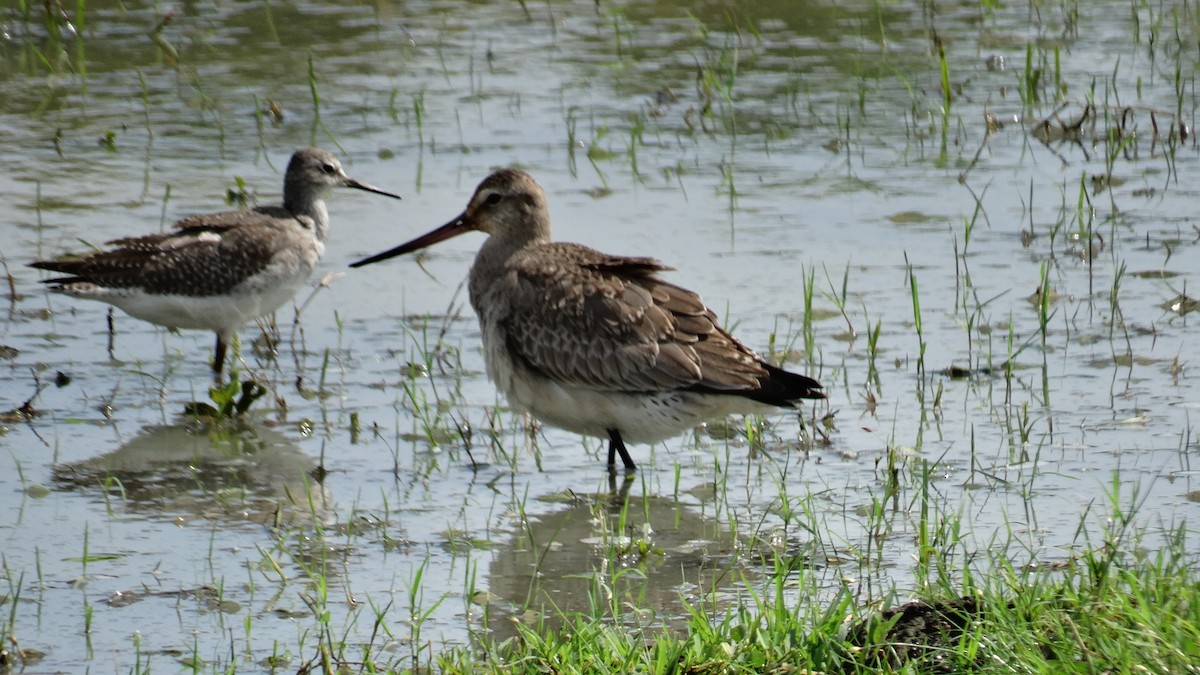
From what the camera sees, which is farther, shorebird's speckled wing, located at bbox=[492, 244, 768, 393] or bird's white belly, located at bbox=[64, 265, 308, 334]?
bird's white belly, located at bbox=[64, 265, 308, 334]

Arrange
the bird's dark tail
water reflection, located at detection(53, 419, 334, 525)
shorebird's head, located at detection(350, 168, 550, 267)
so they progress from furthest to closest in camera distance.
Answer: shorebird's head, located at detection(350, 168, 550, 267)
the bird's dark tail
water reflection, located at detection(53, 419, 334, 525)

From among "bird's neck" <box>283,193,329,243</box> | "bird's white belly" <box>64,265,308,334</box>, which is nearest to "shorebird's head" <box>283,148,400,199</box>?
"bird's neck" <box>283,193,329,243</box>

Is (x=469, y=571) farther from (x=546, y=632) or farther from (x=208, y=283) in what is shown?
(x=208, y=283)

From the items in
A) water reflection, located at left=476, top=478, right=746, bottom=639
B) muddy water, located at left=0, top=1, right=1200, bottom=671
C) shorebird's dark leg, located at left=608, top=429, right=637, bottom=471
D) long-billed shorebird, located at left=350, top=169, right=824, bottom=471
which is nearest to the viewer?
water reflection, located at left=476, top=478, right=746, bottom=639

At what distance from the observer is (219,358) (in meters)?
8.34

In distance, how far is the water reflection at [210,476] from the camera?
6516 millimetres

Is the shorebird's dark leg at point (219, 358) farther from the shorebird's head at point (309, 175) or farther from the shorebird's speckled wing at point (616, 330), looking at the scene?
the shorebird's speckled wing at point (616, 330)

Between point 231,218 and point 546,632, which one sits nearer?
point 546,632

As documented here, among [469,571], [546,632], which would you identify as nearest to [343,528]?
[469,571]

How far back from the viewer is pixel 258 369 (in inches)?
328

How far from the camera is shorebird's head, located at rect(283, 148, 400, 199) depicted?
929 cm

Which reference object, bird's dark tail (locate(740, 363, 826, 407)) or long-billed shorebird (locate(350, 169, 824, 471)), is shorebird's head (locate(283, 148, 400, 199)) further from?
bird's dark tail (locate(740, 363, 826, 407))

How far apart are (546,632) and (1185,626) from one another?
1920mm

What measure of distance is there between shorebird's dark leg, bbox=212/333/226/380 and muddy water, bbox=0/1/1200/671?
17 cm
